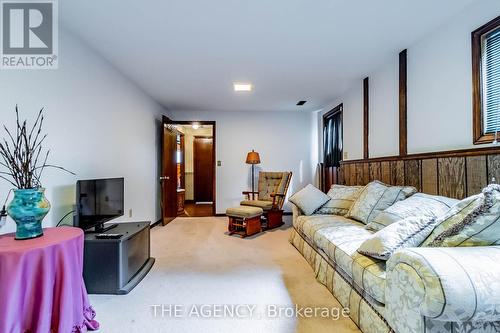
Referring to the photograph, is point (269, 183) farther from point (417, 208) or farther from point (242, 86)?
point (417, 208)

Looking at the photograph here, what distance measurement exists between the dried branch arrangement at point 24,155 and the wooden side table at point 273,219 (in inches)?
119

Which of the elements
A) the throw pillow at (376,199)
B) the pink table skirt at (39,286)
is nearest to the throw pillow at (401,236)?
the throw pillow at (376,199)

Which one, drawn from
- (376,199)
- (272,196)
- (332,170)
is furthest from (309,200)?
(332,170)

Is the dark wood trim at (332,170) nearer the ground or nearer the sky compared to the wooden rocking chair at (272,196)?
nearer the sky

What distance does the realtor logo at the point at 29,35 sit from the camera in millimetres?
1837

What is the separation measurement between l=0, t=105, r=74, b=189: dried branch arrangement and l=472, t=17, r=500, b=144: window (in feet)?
10.4

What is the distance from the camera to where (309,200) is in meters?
3.18

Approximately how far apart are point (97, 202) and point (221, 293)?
1.45 metres

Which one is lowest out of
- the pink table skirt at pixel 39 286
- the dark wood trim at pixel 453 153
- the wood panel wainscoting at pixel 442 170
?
the pink table skirt at pixel 39 286

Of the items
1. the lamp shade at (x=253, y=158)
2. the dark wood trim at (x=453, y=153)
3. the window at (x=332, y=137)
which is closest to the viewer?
the dark wood trim at (x=453, y=153)

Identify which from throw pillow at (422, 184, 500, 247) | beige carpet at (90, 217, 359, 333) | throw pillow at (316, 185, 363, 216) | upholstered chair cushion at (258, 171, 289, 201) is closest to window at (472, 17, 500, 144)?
throw pillow at (422, 184, 500, 247)

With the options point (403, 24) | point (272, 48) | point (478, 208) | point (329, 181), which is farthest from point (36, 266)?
point (329, 181)

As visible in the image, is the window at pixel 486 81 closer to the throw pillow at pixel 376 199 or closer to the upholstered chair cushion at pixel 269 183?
the throw pillow at pixel 376 199

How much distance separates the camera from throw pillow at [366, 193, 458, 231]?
1794 millimetres
